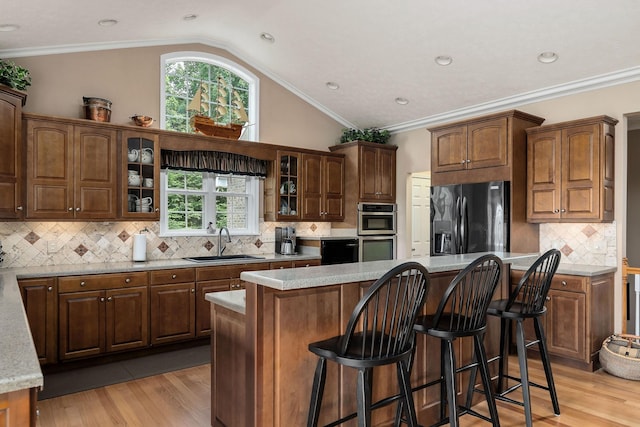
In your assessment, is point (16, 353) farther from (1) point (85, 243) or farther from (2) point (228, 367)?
(1) point (85, 243)

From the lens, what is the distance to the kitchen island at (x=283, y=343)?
2115 millimetres

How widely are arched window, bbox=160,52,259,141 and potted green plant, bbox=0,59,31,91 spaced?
141cm

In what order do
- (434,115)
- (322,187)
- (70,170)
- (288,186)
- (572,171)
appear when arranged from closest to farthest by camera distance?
(70,170), (572,171), (288,186), (434,115), (322,187)

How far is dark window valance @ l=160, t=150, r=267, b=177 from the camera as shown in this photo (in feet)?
16.0

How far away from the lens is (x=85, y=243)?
454 cm

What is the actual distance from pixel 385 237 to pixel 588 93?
301 cm

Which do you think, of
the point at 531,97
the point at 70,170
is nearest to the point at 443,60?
the point at 531,97

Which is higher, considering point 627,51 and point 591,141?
point 627,51

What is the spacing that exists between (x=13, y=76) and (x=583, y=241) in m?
5.58

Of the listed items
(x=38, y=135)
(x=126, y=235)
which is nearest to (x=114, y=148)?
(x=38, y=135)

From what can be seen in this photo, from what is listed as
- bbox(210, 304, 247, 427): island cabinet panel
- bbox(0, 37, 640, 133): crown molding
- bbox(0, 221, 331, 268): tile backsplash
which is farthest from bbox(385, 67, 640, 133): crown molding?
bbox(210, 304, 247, 427): island cabinet panel

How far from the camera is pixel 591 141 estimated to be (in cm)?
416

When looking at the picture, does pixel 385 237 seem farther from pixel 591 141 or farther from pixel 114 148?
pixel 114 148

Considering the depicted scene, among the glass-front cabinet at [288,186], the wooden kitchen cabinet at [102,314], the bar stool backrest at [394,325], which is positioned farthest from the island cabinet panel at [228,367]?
the glass-front cabinet at [288,186]
